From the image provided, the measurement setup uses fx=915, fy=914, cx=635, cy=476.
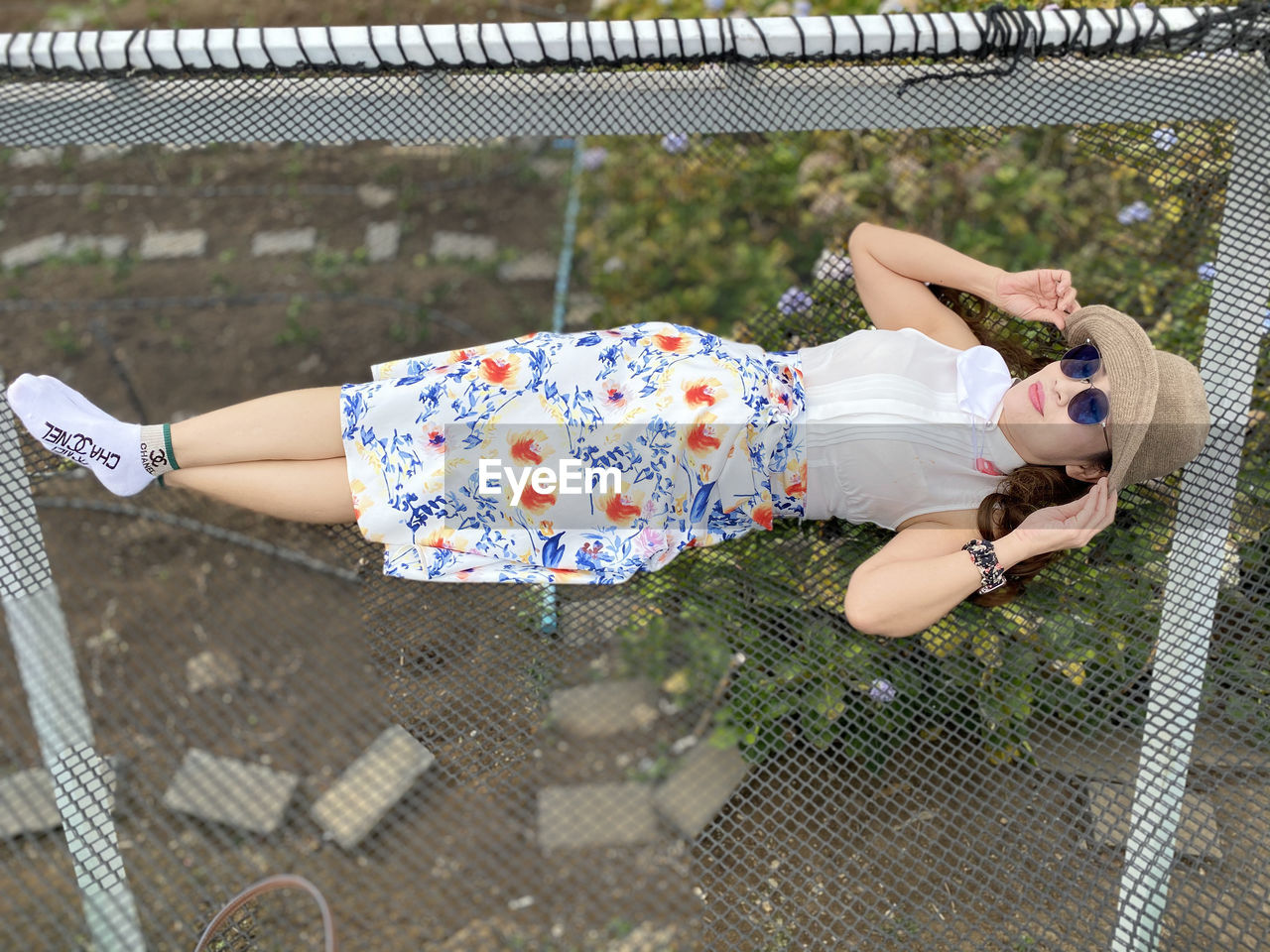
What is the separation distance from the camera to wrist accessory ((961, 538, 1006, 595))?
1.76 m

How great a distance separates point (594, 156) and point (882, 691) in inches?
97.0

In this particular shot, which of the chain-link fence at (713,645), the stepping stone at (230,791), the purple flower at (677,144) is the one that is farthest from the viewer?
the purple flower at (677,144)

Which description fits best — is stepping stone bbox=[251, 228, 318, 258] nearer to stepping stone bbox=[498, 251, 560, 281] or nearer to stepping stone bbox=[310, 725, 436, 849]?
stepping stone bbox=[498, 251, 560, 281]

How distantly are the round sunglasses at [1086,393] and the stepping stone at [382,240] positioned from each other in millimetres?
2814

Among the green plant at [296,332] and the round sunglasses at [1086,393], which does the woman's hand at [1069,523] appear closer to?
the round sunglasses at [1086,393]

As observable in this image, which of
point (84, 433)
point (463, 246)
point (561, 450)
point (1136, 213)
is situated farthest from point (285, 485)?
point (1136, 213)

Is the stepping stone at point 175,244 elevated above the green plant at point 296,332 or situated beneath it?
elevated above

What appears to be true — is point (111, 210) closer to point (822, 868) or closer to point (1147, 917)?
point (822, 868)

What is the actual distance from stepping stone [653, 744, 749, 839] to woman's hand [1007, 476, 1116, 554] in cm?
109

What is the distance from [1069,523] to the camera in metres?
1.80

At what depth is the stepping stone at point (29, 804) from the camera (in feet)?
8.40

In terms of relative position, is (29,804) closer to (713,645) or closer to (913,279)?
(713,645)

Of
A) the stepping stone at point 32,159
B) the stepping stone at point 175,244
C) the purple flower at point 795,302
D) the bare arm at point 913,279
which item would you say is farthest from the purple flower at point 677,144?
the stepping stone at point 32,159

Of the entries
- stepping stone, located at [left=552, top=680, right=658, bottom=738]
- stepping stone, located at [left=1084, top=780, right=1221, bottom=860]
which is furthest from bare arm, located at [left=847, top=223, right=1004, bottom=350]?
stepping stone, located at [left=552, top=680, right=658, bottom=738]
